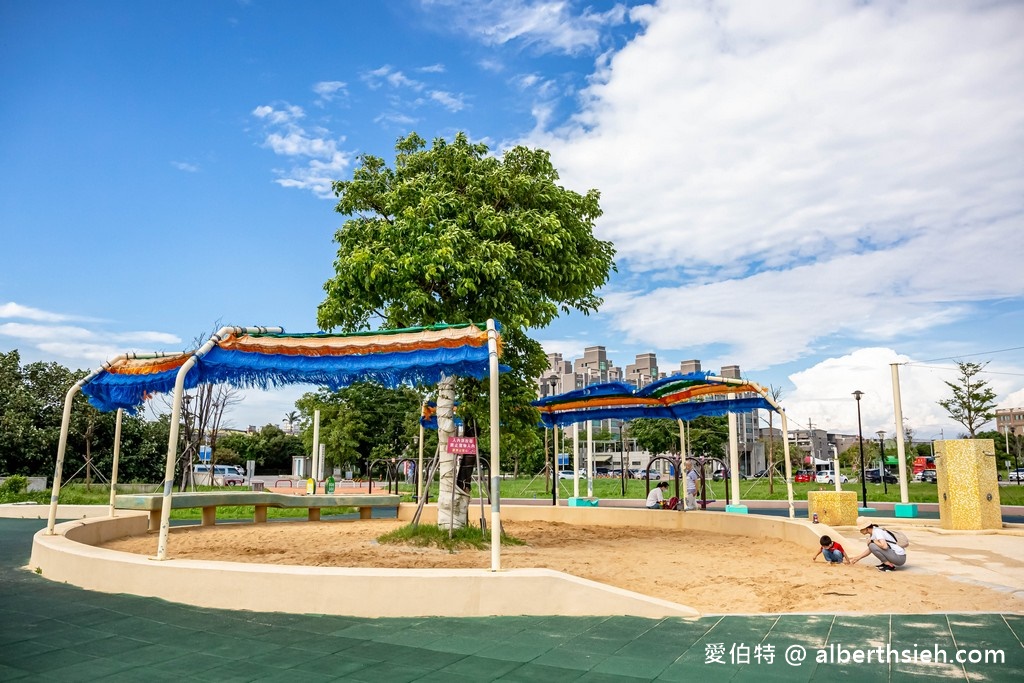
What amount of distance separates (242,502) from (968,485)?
14966 mm

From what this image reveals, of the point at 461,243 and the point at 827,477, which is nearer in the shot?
the point at 461,243

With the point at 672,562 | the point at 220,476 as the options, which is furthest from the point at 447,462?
the point at 220,476

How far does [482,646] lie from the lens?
5570mm

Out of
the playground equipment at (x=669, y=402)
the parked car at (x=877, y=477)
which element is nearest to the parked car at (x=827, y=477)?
the parked car at (x=877, y=477)

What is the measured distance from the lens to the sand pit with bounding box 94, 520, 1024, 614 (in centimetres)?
734

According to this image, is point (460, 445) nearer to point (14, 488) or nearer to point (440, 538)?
point (440, 538)

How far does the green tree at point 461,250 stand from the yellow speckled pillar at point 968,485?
27.5ft

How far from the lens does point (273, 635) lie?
5.86 metres

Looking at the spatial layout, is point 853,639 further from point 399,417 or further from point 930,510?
point 399,417

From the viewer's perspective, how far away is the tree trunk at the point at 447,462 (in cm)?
1171

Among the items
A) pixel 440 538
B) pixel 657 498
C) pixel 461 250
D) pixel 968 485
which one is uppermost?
pixel 461 250

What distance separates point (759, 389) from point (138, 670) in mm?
12352

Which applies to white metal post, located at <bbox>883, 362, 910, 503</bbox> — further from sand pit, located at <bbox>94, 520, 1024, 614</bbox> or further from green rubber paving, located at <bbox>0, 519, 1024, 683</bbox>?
green rubber paving, located at <bbox>0, 519, 1024, 683</bbox>

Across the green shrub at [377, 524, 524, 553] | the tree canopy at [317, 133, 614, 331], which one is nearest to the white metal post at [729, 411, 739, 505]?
the tree canopy at [317, 133, 614, 331]
